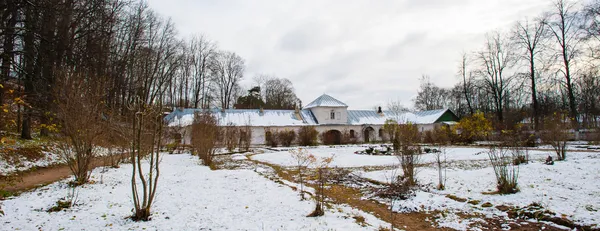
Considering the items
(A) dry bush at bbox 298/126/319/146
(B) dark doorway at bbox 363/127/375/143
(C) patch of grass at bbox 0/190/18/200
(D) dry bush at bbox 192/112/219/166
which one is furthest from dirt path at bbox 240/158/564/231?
(B) dark doorway at bbox 363/127/375/143

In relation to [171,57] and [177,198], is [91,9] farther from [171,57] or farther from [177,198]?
[171,57]

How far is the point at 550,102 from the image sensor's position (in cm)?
3966

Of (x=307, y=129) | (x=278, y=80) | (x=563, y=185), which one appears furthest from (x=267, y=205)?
(x=278, y=80)

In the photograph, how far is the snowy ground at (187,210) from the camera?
511cm

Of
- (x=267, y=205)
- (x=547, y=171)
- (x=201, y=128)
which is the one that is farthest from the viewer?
(x=201, y=128)

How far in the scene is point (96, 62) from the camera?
1272 centimetres

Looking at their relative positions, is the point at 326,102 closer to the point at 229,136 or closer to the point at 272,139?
the point at 272,139

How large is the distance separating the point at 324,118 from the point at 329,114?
791 mm

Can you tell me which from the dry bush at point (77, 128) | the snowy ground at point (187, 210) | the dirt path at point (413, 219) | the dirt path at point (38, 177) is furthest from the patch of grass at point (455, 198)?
the dirt path at point (38, 177)

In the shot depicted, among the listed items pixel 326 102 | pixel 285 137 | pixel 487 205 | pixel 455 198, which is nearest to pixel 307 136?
pixel 285 137

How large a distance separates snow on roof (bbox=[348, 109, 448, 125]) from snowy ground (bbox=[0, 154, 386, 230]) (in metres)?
31.5

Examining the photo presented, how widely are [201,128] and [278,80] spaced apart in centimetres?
3545

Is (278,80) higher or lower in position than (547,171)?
higher

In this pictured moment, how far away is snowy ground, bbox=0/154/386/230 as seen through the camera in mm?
5109
